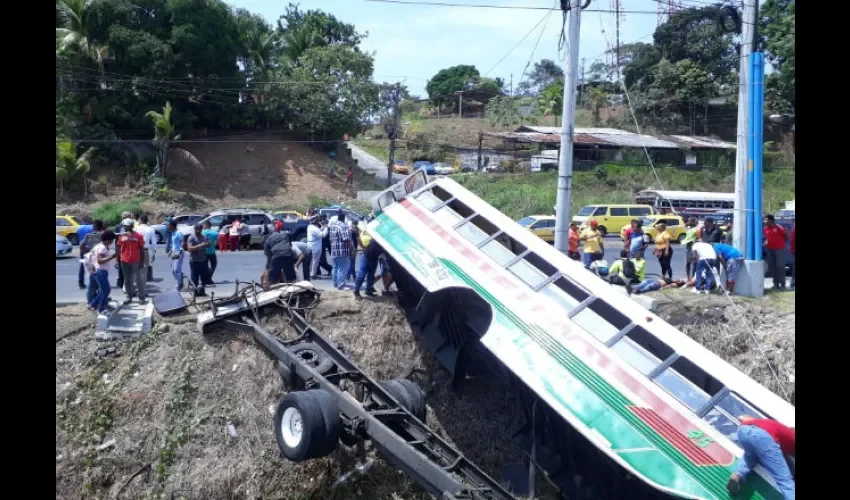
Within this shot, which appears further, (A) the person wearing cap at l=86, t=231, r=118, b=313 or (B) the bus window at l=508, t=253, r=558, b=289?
(A) the person wearing cap at l=86, t=231, r=118, b=313

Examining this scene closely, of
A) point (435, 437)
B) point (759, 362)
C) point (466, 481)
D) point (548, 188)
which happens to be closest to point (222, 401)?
point (435, 437)

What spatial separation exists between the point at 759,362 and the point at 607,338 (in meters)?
4.94

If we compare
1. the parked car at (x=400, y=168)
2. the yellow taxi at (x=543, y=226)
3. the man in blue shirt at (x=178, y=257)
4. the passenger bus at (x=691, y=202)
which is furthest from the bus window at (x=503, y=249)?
the parked car at (x=400, y=168)

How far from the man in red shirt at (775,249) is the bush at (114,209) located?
27.0 m

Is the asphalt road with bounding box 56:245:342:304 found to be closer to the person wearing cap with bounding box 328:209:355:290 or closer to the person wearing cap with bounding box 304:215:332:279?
the person wearing cap with bounding box 304:215:332:279

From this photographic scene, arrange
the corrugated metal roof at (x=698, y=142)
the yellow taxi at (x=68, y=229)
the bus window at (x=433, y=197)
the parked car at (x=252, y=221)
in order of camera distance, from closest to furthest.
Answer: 1. the bus window at (x=433, y=197)
2. the parked car at (x=252, y=221)
3. the yellow taxi at (x=68, y=229)
4. the corrugated metal roof at (x=698, y=142)

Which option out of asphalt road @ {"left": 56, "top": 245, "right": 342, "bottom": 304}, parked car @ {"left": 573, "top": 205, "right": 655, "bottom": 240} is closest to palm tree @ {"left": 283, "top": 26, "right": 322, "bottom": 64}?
parked car @ {"left": 573, "top": 205, "right": 655, "bottom": 240}

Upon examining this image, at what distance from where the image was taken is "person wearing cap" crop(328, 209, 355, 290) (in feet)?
41.2

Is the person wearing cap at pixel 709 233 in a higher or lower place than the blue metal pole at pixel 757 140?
lower

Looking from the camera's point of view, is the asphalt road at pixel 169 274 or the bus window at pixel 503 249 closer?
the bus window at pixel 503 249

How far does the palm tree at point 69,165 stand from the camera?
33438 mm

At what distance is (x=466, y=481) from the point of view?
26.4ft

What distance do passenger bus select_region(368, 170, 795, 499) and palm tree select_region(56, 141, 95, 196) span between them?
27.2 meters

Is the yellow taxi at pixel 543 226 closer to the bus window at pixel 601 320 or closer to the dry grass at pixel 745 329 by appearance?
the dry grass at pixel 745 329
